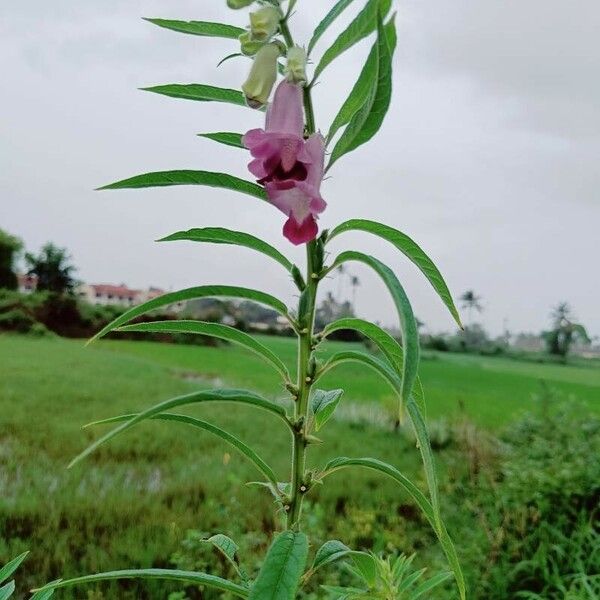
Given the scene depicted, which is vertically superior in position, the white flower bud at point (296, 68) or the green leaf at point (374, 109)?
the white flower bud at point (296, 68)

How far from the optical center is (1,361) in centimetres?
674

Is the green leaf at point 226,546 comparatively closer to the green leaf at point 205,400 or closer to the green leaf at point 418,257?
the green leaf at point 205,400

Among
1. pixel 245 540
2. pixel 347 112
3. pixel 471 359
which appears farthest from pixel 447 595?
pixel 471 359

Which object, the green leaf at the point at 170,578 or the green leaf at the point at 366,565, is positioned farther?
the green leaf at the point at 366,565

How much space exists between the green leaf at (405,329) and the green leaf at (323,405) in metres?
0.22

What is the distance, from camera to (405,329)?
51 cm

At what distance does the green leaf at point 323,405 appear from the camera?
735mm

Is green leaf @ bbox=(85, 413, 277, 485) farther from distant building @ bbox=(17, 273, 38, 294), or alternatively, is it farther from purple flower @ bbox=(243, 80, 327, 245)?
distant building @ bbox=(17, 273, 38, 294)

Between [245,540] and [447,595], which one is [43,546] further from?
[447,595]

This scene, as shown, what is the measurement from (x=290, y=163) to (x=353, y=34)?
0.12 m

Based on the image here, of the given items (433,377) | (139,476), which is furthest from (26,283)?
(139,476)

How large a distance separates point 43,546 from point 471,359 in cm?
865

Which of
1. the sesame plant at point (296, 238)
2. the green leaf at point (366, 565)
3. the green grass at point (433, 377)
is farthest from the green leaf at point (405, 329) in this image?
the green grass at point (433, 377)

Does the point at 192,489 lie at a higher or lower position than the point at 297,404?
lower
